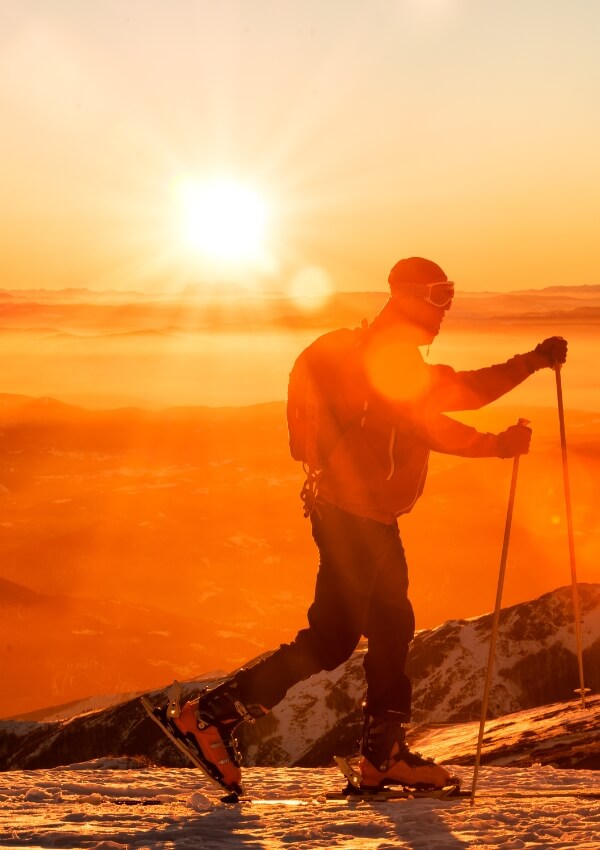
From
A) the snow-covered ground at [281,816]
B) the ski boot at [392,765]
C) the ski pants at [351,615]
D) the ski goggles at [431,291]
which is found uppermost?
the ski goggles at [431,291]

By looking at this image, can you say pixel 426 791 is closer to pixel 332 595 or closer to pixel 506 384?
pixel 332 595

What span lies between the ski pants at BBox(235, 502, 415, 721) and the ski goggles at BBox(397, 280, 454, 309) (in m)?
1.86

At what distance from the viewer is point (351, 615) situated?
9.70 metres

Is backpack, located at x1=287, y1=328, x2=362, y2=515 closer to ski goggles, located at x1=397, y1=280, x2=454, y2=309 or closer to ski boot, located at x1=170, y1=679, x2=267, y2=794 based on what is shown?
ski goggles, located at x1=397, y1=280, x2=454, y2=309

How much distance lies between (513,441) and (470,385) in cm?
55

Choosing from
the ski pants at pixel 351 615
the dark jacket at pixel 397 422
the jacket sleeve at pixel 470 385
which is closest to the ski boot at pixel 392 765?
the ski pants at pixel 351 615

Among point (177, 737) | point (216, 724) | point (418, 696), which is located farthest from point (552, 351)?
point (418, 696)

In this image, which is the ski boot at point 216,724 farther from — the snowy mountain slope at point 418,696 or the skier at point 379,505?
the snowy mountain slope at point 418,696

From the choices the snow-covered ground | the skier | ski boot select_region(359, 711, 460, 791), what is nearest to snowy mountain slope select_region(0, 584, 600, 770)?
the snow-covered ground

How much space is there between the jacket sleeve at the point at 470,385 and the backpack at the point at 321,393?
2.43 ft

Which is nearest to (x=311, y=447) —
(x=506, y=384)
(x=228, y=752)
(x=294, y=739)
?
(x=506, y=384)

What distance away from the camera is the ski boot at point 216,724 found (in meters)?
9.98

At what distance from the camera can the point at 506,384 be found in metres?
9.48

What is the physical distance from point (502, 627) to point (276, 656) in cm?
12258
